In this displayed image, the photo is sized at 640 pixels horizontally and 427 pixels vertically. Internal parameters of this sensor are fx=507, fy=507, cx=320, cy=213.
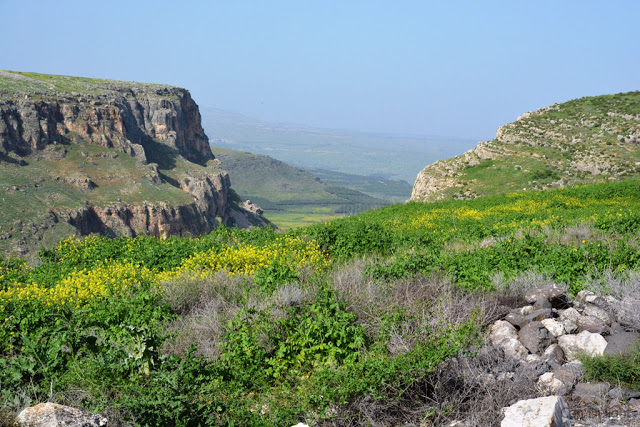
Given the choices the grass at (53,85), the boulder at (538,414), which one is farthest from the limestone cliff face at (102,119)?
the boulder at (538,414)

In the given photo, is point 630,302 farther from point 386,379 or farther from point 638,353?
point 386,379

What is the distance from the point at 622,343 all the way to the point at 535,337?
0.85 metres

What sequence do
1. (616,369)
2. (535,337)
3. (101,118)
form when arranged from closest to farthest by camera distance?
(616,369) → (535,337) → (101,118)

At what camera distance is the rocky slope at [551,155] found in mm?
34469

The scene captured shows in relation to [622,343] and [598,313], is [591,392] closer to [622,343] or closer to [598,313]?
[622,343]

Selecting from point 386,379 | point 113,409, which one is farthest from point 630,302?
point 113,409

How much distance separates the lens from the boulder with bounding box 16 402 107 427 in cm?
375

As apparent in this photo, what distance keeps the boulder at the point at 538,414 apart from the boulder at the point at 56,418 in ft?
10.6

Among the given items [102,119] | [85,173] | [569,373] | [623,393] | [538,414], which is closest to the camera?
[538,414]

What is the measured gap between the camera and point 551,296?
21.4 ft

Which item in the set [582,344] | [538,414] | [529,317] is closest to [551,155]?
[529,317]

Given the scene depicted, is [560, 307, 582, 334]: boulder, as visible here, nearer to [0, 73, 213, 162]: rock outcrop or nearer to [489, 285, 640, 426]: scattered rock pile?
[489, 285, 640, 426]: scattered rock pile

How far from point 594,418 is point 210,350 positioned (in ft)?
13.2

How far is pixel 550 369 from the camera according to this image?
5242 mm
